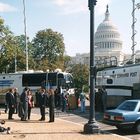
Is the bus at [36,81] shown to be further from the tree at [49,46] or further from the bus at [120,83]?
the tree at [49,46]

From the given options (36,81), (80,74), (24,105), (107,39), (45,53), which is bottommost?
(24,105)

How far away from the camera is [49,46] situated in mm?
90812

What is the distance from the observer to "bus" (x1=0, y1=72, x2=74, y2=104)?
43250 mm

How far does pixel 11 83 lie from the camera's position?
150 ft

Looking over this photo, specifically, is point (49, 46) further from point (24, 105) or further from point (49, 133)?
point (49, 133)

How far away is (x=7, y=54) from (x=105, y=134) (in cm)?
4315

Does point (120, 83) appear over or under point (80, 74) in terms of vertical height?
under

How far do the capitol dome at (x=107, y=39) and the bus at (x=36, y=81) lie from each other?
103 m

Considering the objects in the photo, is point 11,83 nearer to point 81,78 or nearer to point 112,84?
point 112,84

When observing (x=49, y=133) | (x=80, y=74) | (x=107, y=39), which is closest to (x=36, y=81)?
(x=49, y=133)

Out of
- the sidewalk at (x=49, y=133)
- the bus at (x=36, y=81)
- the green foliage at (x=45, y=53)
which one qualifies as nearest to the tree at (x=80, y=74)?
the green foliage at (x=45, y=53)

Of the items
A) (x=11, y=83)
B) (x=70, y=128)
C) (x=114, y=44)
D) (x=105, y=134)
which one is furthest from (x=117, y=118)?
(x=114, y=44)

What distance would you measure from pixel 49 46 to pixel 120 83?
59.2 metres

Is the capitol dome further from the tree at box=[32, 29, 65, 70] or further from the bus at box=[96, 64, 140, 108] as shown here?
the bus at box=[96, 64, 140, 108]
